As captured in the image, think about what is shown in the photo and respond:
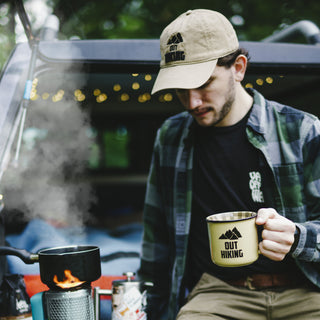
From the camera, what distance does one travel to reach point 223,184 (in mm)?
1853

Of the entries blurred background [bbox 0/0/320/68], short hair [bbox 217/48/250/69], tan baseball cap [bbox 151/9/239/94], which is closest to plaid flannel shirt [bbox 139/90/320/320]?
short hair [bbox 217/48/250/69]

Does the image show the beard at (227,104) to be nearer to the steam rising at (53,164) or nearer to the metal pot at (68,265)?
the metal pot at (68,265)

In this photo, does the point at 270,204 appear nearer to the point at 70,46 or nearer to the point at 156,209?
the point at 156,209

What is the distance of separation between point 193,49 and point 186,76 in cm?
14

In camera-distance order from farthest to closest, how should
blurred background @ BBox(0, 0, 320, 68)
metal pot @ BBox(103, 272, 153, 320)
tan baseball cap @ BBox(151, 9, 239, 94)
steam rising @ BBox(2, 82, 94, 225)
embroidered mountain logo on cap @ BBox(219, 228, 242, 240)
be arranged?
blurred background @ BBox(0, 0, 320, 68)
steam rising @ BBox(2, 82, 94, 225)
tan baseball cap @ BBox(151, 9, 239, 94)
metal pot @ BBox(103, 272, 153, 320)
embroidered mountain logo on cap @ BBox(219, 228, 242, 240)

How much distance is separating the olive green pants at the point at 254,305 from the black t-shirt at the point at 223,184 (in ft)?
0.29

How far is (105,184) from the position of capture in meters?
6.80

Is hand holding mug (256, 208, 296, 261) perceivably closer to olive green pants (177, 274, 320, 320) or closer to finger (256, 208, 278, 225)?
finger (256, 208, 278, 225)

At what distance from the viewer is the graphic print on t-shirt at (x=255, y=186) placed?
69.9 inches

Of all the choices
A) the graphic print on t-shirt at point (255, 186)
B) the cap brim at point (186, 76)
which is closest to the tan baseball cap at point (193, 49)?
the cap brim at point (186, 76)

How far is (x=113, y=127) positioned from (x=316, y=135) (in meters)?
5.68

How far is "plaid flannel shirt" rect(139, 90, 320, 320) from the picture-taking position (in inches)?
66.6

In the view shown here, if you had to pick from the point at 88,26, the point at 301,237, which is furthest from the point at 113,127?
the point at 301,237

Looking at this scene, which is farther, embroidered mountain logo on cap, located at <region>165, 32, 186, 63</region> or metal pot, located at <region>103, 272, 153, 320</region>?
embroidered mountain logo on cap, located at <region>165, 32, 186, 63</region>
